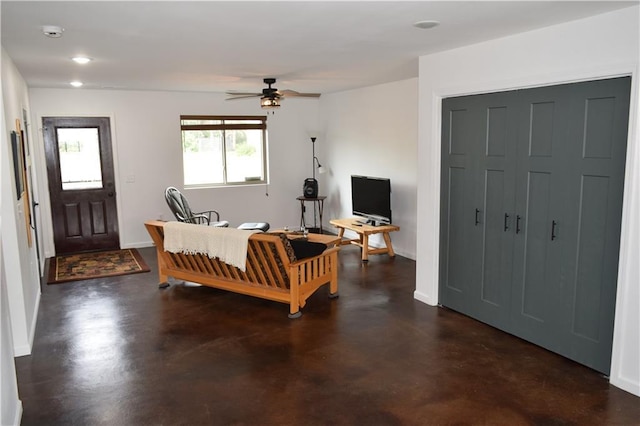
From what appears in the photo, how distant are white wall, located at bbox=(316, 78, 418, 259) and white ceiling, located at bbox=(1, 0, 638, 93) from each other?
1106 millimetres

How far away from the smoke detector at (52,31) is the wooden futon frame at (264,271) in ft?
6.97

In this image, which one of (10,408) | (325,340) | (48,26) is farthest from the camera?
(325,340)

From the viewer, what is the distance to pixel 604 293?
328cm

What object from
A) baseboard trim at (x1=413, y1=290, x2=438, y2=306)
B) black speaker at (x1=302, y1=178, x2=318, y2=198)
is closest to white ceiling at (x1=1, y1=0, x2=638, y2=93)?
baseboard trim at (x1=413, y1=290, x2=438, y2=306)

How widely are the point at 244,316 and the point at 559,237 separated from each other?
2.74m

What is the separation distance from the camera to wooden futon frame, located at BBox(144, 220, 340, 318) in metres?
4.43

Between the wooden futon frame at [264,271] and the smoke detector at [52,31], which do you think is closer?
the smoke detector at [52,31]

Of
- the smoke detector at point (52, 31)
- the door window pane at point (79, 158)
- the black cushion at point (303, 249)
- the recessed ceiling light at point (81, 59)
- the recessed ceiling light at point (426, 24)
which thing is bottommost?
the black cushion at point (303, 249)

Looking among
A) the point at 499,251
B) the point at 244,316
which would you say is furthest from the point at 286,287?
the point at 499,251

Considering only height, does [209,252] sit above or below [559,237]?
below

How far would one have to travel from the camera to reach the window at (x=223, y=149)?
789cm

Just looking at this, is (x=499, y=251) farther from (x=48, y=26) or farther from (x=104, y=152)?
(x=104, y=152)

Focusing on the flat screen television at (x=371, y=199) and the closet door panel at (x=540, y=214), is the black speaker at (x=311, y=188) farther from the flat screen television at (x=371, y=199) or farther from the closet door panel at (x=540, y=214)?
the closet door panel at (x=540, y=214)

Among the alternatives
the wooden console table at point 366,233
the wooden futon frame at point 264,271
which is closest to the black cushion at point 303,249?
the wooden futon frame at point 264,271
